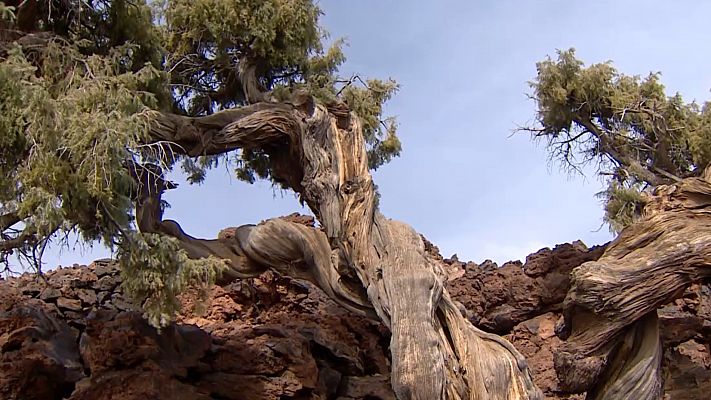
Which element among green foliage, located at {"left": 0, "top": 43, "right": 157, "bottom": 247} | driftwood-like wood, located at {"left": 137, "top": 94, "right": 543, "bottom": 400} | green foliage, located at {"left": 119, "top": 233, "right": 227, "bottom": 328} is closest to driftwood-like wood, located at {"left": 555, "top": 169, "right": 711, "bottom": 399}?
driftwood-like wood, located at {"left": 137, "top": 94, "right": 543, "bottom": 400}

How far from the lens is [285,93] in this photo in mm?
8281

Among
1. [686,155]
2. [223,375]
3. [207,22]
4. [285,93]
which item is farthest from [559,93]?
[223,375]

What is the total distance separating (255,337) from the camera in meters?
8.77

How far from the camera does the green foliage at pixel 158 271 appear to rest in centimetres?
604

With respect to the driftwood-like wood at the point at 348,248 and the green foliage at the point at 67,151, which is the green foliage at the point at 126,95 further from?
the driftwood-like wood at the point at 348,248

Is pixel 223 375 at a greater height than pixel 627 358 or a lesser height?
greater

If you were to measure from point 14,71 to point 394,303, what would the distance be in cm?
350

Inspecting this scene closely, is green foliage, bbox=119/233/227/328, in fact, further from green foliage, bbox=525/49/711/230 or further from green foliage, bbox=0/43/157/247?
green foliage, bbox=525/49/711/230

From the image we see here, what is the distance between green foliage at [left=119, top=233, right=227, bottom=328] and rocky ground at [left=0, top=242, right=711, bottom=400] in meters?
1.45

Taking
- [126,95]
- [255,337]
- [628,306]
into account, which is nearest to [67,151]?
[126,95]

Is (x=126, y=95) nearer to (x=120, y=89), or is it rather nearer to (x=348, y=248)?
(x=120, y=89)

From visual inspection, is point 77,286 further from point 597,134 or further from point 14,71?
point 597,134

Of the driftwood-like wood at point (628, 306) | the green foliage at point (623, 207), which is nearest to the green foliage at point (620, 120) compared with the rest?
the green foliage at point (623, 207)

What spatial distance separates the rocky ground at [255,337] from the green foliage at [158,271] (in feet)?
4.77
